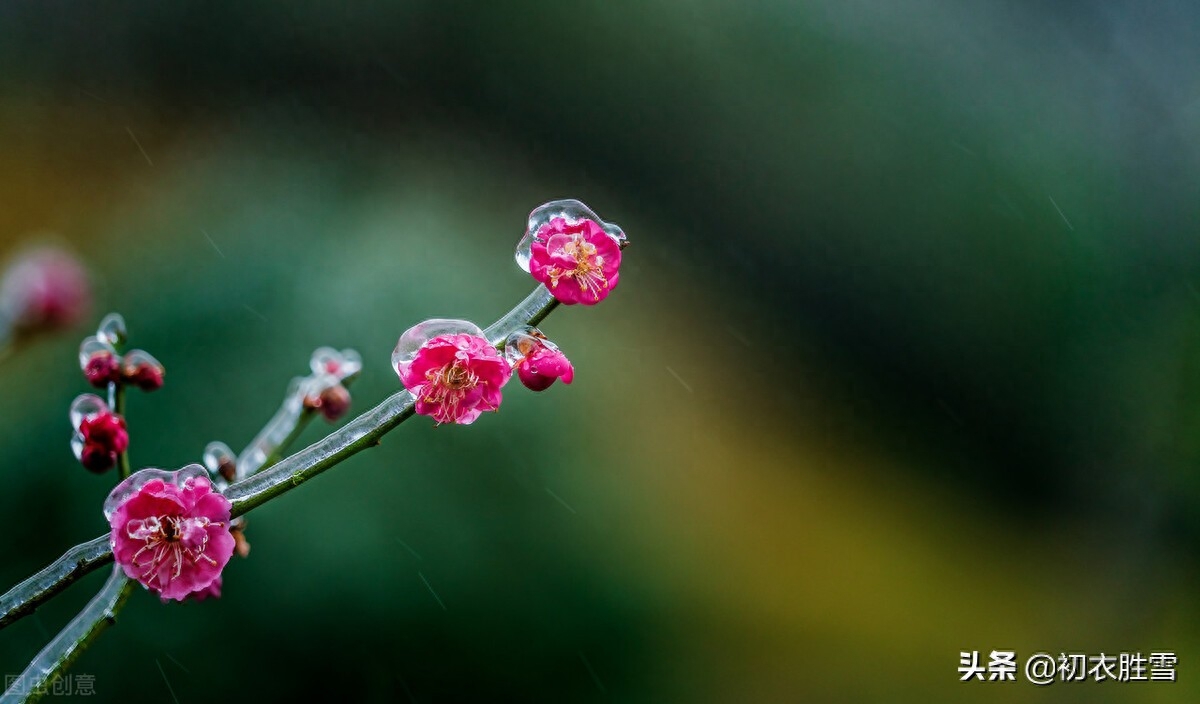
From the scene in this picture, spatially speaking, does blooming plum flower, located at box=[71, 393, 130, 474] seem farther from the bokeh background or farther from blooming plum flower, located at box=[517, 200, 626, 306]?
the bokeh background

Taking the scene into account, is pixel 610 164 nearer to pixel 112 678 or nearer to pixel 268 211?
pixel 268 211

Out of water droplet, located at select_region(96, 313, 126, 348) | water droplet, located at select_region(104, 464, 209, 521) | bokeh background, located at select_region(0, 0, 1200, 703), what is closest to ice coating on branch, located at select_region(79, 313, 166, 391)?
water droplet, located at select_region(96, 313, 126, 348)

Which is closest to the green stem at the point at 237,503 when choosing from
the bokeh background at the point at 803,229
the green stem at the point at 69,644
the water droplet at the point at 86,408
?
the green stem at the point at 69,644

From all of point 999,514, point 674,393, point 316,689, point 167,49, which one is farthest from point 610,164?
point 316,689

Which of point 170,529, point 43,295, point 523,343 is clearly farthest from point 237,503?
point 43,295

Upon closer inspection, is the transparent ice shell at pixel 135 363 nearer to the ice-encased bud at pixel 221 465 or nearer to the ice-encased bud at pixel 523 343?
the ice-encased bud at pixel 221 465
